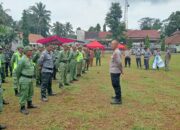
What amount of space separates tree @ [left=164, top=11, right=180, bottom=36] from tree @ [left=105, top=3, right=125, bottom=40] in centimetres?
2599

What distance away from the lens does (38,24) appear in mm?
98312

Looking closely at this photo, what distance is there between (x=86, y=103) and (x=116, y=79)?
1303 mm

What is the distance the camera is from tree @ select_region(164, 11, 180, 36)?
9711 centimetres

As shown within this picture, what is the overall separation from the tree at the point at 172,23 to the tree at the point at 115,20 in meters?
26.0

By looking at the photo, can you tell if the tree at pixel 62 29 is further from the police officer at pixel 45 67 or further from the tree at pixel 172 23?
the police officer at pixel 45 67

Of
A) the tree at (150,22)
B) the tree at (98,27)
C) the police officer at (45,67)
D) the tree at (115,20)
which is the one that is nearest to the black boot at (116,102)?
the police officer at (45,67)

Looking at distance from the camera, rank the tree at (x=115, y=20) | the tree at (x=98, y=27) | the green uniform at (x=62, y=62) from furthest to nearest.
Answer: the tree at (x=98, y=27) < the tree at (x=115, y=20) < the green uniform at (x=62, y=62)

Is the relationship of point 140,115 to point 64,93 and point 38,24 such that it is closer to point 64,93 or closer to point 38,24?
point 64,93

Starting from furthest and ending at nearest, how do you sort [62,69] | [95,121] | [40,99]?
[62,69], [40,99], [95,121]

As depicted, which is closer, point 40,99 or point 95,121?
point 95,121

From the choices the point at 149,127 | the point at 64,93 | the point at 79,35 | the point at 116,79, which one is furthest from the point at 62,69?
the point at 79,35

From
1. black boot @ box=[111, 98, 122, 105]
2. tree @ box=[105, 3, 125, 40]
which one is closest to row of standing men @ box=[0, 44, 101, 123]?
black boot @ box=[111, 98, 122, 105]

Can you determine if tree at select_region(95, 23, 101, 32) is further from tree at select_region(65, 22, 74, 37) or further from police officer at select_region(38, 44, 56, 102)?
police officer at select_region(38, 44, 56, 102)

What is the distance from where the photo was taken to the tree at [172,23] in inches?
3823
